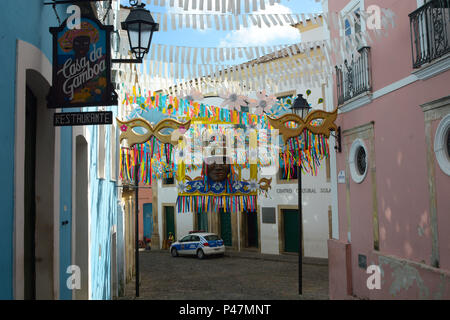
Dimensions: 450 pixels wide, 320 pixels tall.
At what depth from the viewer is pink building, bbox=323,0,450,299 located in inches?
278

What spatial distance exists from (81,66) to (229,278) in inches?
517

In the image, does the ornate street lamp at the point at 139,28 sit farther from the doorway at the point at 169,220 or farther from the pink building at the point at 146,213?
the pink building at the point at 146,213

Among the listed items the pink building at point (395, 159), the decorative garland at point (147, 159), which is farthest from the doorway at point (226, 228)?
the pink building at point (395, 159)

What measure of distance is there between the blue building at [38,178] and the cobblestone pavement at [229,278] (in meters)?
5.59

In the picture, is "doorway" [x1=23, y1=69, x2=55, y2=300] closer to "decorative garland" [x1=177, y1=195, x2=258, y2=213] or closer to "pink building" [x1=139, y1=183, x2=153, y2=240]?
"decorative garland" [x1=177, y1=195, x2=258, y2=213]

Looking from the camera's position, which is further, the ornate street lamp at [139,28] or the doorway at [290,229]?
the doorway at [290,229]

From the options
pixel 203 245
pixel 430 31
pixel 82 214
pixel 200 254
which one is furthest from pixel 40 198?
pixel 200 254

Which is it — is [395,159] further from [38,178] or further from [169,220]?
[169,220]

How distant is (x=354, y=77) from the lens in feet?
33.9

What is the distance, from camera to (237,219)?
2394 cm

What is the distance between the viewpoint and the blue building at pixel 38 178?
11.4 feet
